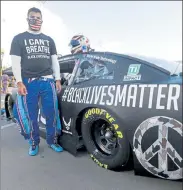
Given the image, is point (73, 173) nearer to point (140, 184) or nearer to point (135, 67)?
point (140, 184)

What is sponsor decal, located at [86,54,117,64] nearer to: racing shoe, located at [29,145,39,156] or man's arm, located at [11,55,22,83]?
man's arm, located at [11,55,22,83]

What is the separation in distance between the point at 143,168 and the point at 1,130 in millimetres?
3353

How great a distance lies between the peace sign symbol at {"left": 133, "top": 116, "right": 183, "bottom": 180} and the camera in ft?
5.99

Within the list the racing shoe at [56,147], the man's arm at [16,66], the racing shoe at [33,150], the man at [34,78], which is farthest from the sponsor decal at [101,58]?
the racing shoe at [33,150]

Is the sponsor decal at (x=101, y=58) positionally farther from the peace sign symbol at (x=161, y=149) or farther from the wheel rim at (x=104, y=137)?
the peace sign symbol at (x=161, y=149)

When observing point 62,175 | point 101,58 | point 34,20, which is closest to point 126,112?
point 101,58

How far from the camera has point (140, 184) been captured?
2.21m

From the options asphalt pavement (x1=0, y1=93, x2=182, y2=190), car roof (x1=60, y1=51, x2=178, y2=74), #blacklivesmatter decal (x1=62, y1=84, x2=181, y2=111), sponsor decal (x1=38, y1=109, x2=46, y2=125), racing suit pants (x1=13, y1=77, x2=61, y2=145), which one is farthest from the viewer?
sponsor decal (x1=38, y1=109, x2=46, y2=125)

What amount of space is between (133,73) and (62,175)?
4.39 ft

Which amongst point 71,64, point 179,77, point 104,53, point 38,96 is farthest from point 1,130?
point 179,77

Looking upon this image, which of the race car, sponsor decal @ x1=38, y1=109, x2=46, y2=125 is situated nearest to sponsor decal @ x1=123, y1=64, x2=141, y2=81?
the race car

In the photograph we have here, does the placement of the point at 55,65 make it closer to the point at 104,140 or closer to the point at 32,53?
the point at 32,53

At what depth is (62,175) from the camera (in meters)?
2.50

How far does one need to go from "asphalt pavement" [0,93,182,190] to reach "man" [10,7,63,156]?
25cm
